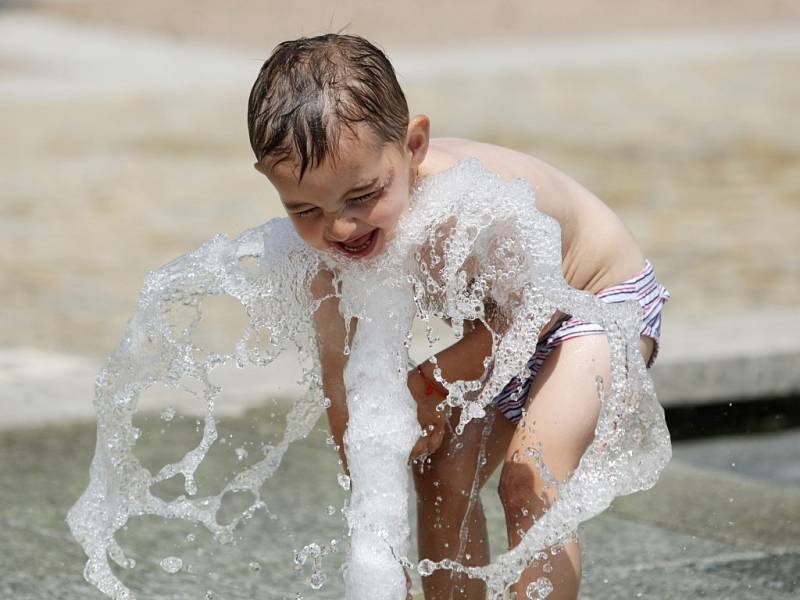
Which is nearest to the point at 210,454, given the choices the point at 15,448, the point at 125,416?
the point at 15,448

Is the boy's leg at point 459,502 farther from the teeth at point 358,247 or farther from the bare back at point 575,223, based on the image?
the teeth at point 358,247

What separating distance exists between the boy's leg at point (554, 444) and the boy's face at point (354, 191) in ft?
1.41

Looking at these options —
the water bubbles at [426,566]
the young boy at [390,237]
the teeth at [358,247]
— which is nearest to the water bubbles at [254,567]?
the young boy at [390,237]

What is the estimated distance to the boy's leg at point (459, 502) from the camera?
3.06m

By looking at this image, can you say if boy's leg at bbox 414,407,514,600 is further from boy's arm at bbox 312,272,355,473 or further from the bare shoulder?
the bare shoulder

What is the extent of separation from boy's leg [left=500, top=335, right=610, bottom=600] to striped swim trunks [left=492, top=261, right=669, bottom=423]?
0.05 m

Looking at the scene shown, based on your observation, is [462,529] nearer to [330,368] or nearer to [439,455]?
[439,455]

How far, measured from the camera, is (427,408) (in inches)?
117

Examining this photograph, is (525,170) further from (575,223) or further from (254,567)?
(254,567)

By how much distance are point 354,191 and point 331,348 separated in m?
0.41

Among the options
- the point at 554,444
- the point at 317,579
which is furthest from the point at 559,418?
the point at 317,579

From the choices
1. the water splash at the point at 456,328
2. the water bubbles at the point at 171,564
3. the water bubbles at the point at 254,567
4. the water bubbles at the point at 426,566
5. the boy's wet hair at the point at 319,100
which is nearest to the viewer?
the boy's wet hair at the point at 319,100

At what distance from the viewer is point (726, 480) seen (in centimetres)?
439

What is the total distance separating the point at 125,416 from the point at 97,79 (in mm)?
11929
